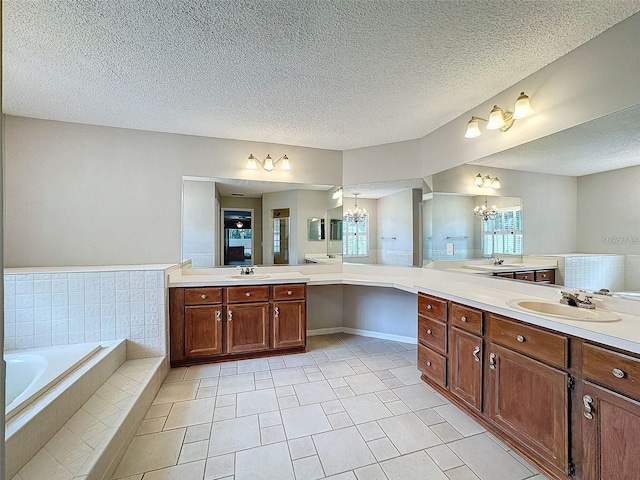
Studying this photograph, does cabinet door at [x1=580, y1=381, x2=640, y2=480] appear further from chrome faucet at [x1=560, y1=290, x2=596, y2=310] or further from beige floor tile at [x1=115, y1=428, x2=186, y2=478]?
beige floor tile at [x1=115, y1=428, x2=186, y2=478]

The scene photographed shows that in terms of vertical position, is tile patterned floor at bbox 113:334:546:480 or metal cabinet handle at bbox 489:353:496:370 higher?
metal cabinet handle at bbox 489:353:496:370

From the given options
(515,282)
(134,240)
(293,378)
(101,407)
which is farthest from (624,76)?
(134,240)

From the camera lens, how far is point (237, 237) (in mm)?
3598

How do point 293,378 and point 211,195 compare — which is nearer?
point 293,378

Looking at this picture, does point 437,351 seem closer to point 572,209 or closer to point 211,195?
point 572,209

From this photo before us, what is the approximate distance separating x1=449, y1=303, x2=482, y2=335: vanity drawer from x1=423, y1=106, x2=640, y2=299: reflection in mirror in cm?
64

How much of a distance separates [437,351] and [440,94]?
6.78ft

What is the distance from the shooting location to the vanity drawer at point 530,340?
1587mm

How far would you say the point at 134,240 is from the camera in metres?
3.16

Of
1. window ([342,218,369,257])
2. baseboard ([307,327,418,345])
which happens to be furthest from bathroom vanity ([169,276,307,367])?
window ([342,218,369,257])

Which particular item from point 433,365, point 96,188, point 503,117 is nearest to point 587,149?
point 503,117

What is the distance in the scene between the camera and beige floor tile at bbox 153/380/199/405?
238cm

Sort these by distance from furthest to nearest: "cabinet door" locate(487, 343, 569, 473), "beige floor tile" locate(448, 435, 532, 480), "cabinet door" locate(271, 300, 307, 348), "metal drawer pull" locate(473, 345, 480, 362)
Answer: "cabinet door" locate(271, 300, 307, 348), "metal drawer pull" locate(473, 345, 480, 362), "beige floor tile" locate(448, 435, 532, 480), "cabinet door" locate(487, 343, 569, 473)

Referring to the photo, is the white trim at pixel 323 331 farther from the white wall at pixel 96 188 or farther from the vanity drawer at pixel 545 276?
the vanity drawer at pixel 545 276
